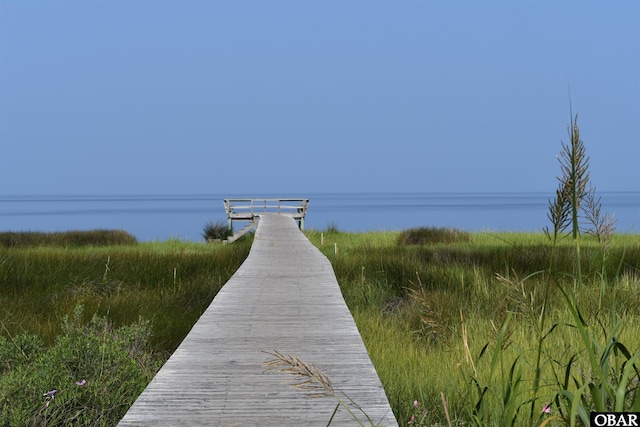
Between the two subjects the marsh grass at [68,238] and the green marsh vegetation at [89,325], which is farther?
the marsh grass at [68,238]

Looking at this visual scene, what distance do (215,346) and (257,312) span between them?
1160mm

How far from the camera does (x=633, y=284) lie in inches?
265

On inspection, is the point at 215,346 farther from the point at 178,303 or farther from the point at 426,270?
the point at 426,270

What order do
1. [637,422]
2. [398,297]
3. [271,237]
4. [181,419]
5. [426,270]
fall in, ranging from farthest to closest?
[271,237]
[426,270]
[398,297]
[181,419]
[637,422]

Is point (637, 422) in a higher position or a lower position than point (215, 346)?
higher

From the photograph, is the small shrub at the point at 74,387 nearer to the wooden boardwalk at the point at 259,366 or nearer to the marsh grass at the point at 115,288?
the wooden boardwalk at the point at 259,366

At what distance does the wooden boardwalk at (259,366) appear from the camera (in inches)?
105

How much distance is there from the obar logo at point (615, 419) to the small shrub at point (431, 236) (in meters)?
14.5

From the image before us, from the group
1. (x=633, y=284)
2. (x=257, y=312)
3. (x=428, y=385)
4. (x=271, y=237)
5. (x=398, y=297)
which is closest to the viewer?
(x=428, y=385)

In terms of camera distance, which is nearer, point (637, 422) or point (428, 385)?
point (637, 422)

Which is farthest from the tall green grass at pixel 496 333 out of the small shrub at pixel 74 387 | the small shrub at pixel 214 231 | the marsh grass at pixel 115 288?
the small shrub at pixel 214 231

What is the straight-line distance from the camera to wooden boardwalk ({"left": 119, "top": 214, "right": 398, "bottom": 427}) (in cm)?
268

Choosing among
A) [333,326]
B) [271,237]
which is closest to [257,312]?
[333,326]

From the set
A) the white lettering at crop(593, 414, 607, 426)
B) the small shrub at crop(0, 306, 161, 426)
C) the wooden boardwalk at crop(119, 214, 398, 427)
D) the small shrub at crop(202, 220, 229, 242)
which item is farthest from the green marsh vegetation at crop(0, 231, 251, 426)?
the small shrub at crop(202, 220, 229, 242)
